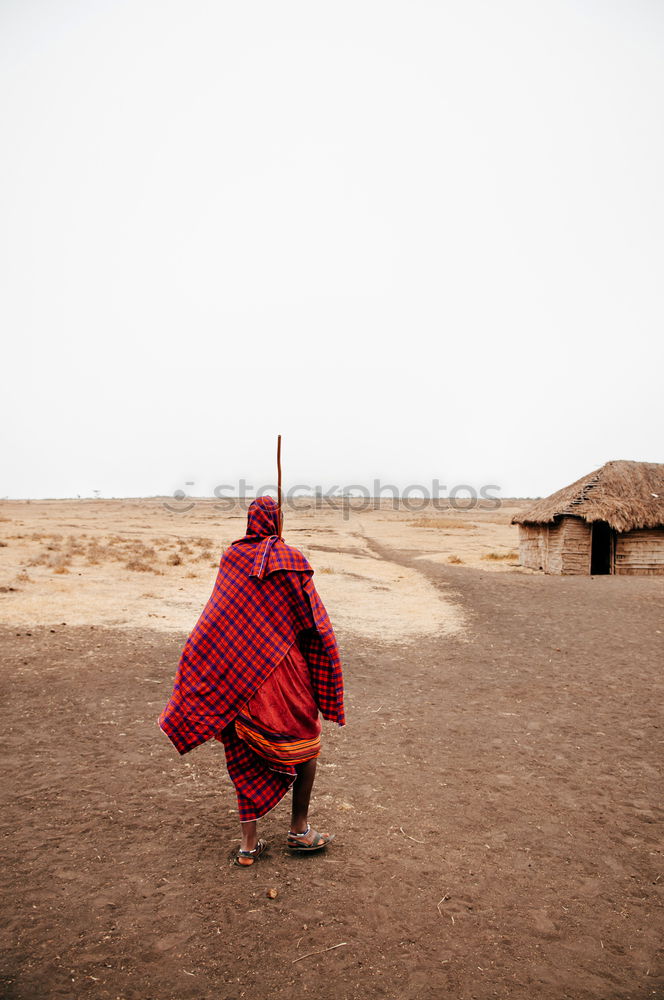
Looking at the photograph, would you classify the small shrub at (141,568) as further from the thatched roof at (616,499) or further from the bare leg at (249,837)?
the bare leg at (249,837)

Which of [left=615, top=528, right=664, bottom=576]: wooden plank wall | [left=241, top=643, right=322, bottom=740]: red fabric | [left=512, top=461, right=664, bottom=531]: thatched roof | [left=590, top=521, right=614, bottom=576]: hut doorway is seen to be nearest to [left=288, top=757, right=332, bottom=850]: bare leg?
[left=241, top=643, right=322, bottom=740]: red fabric

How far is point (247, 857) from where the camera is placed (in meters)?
3.28

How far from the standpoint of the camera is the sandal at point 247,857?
3.27 m

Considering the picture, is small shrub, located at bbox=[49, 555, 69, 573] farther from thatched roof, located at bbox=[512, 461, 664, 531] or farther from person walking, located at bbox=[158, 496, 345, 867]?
thatched roof, located at bbox=[512, 461, 664, 531]

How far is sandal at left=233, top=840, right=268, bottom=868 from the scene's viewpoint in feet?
10.7

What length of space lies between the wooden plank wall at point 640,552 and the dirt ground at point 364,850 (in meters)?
11.2

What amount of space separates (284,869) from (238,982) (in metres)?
0.81

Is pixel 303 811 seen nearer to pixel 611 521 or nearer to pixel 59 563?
pixel 59 563

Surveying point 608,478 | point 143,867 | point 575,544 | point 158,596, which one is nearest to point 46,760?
point 143,867

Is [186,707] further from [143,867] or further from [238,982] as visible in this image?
[238,982]

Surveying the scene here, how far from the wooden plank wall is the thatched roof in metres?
0.60

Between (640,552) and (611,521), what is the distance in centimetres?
200

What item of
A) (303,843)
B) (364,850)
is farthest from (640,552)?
(303,843)

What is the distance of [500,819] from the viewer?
155 inches
